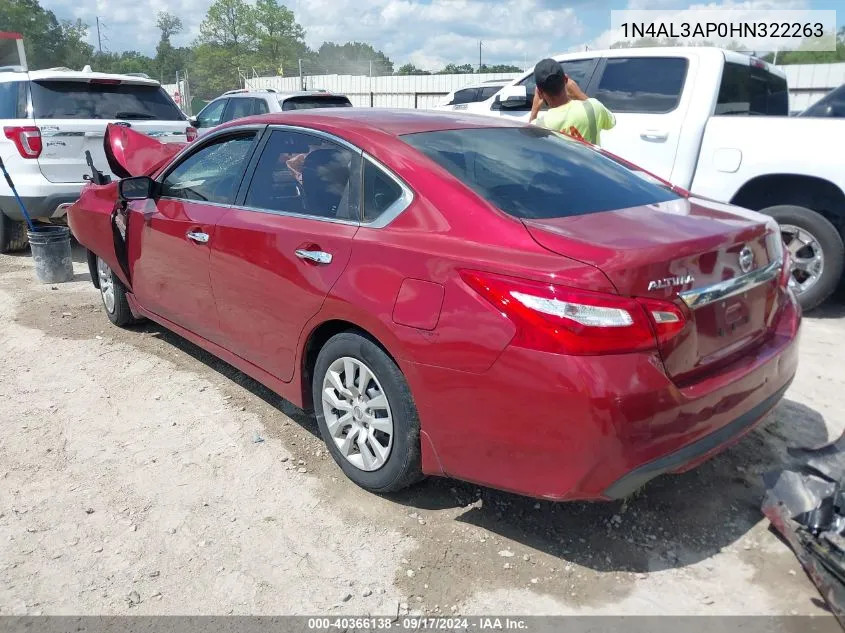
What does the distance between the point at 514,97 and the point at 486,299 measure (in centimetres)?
487

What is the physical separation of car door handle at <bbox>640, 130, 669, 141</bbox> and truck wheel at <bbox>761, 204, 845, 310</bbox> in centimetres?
105

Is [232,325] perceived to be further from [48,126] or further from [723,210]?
[48,126]

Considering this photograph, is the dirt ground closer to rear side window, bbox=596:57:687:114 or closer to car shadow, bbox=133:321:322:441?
car shadow, bbox=133:321:322:441

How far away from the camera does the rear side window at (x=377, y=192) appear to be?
2904mm

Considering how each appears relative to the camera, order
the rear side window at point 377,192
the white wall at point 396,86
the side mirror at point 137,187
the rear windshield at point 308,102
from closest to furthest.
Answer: the rear side window at point 377,192 → the side mirror at point 137,187 → the rear windshield at point 308,102 → the white wall at point 396,86

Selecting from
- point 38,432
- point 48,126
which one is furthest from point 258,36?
point 38,432

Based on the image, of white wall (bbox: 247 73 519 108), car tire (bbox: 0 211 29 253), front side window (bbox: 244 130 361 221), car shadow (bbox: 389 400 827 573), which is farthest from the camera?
white wall (bbox: 247 73 519 108)

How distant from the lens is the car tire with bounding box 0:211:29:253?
7625mm

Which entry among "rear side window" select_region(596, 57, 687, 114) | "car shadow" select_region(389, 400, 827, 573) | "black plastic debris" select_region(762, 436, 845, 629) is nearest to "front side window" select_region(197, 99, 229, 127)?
"rear side window" select_region(596, 57, 687, 114)

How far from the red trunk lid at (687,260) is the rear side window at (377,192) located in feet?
2.13

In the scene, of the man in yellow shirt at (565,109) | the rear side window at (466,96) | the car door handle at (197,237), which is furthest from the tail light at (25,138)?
the rear side window at (466,96)

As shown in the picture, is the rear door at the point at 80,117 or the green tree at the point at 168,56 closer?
the rear door at the point at 80,117

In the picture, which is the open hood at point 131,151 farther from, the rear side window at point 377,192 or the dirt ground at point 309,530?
the rear side window at point 377,192

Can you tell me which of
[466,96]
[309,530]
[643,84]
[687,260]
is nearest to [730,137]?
[643,84]
